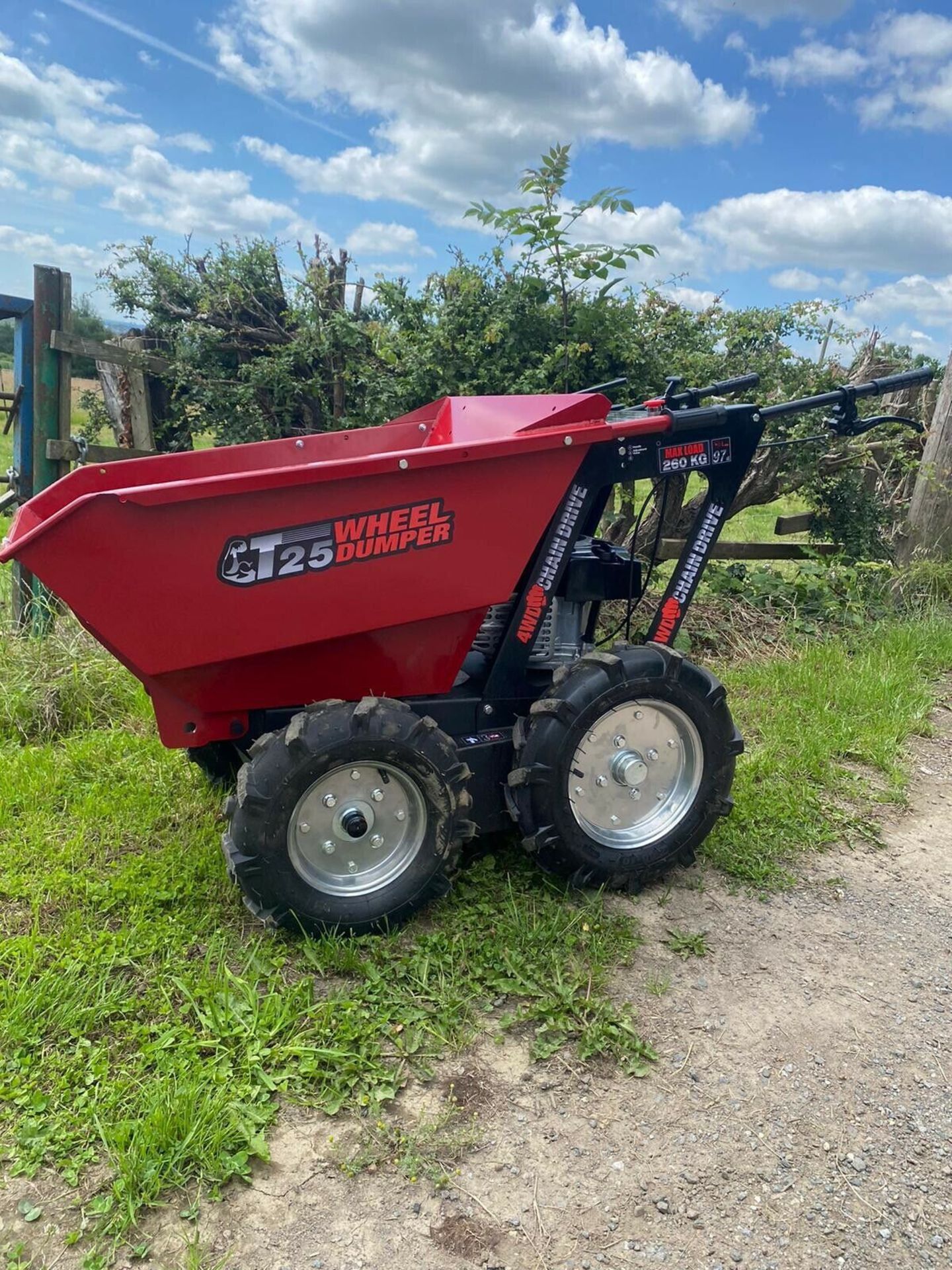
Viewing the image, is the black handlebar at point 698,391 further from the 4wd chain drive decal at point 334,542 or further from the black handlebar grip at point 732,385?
the 4wd chain drive decal at point 334,542

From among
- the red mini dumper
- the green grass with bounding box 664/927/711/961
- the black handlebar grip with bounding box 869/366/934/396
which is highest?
the black handlebar grip with bounding box 869/366/934/396

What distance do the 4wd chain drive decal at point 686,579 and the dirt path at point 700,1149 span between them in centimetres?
104

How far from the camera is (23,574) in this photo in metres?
4.86

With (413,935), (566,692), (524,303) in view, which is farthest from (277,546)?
(524,303)

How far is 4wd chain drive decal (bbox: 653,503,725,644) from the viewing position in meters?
3.22

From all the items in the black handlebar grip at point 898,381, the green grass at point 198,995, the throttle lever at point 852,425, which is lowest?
the green grass at point 198,995

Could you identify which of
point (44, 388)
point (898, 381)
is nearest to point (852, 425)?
point (898, 381)

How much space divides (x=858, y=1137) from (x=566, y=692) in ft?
4.57

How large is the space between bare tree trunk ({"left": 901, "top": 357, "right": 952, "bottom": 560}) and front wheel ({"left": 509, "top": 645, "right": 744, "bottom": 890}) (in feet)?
14.0

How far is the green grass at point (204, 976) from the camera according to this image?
2.06 meters

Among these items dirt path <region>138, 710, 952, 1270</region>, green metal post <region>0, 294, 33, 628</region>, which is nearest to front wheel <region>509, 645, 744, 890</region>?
dirt path <region>138, 710, 952, 1270</region>

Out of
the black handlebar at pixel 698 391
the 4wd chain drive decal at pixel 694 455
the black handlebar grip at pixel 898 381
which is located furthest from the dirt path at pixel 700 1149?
the black handlebar grip at pixel 898 381

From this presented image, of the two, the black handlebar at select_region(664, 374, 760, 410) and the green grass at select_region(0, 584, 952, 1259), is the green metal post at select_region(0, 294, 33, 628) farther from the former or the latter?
the black handlebar at select_region(664, 374, 760, 410)

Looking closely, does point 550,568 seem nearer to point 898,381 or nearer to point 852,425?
point 852,425
